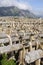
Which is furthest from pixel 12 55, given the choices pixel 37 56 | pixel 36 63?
pixel 37 56

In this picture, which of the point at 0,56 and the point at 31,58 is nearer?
the point at 31,58

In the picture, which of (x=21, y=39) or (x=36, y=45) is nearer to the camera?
(x=36, y=45)

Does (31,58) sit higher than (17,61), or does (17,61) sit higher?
(31,58)

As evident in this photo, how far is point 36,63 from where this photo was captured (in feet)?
21.7

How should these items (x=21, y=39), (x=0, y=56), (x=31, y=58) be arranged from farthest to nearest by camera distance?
(x=21, y=39)
(x=0, y=56)
(x=31, y=58)

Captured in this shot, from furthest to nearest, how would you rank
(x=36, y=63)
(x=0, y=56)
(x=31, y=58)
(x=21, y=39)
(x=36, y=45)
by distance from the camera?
(x=21, y=39), (x=0, y=56), (x=36, y=45), (x=36, y=63), (x=31, y=58)

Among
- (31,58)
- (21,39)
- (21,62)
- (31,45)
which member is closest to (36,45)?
(31,45)

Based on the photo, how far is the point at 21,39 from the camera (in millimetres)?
12336

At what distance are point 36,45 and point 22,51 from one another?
25.1 inches

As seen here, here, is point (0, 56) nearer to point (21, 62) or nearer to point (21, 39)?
point (21, 62)

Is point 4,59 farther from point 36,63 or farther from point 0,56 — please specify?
point 36,63

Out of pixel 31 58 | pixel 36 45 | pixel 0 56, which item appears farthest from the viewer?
pixel 0 56

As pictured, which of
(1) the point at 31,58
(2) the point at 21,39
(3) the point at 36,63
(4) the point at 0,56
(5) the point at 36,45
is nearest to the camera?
(1) the point at 31,58

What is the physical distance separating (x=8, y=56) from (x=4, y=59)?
2.17 ft
